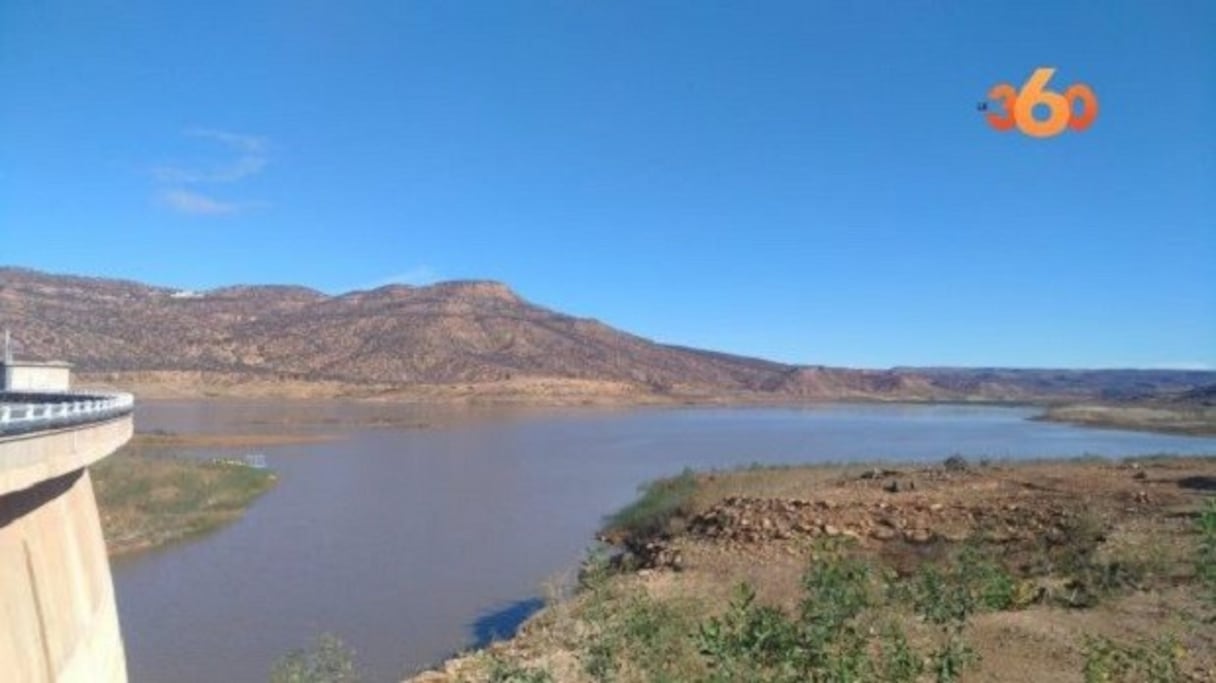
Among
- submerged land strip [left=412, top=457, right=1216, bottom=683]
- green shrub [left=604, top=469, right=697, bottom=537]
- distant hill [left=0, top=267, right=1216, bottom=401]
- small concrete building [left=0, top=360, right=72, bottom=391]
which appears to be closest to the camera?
submerged land strip [left=412, top=457, right=1216, bottom=683]

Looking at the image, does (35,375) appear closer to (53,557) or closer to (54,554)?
(54,554)

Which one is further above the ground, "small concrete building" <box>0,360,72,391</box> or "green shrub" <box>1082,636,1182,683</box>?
"small concrete building" <box>0,360,72,391</box>

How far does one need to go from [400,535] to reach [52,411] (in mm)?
19203

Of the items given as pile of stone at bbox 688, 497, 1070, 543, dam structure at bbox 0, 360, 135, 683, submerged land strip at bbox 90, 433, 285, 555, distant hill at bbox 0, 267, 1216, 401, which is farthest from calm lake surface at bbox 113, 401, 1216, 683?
distant hill at bbox 0, 267, 1216, 401

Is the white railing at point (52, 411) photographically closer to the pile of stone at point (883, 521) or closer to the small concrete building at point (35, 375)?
the small concrete building at point (35, 375)

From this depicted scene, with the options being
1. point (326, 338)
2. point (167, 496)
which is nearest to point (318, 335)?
point (326, 338)

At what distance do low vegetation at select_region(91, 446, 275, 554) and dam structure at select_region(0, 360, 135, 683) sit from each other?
14674mm

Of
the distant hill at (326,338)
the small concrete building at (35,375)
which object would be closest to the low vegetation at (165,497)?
the small concrete building at (35,375)

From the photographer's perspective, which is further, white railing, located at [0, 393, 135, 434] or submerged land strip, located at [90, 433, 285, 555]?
submerged land strip, located at [90, 433, 285, 555]

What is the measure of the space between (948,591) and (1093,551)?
7.74 meters

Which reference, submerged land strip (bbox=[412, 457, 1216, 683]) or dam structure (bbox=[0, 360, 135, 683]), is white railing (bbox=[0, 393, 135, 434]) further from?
submerged land strip (bbox=[412, 457, 1216, 683])

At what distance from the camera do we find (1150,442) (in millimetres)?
73062

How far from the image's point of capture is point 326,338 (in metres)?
158

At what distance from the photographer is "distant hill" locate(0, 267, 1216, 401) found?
128750mm
